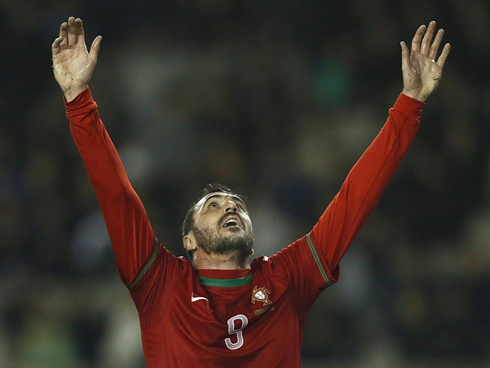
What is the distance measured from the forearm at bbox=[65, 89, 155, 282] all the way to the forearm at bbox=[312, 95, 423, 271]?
906 millimetres

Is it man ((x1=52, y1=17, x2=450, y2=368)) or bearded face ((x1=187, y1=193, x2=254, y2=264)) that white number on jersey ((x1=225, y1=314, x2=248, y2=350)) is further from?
bearded face ((x1=187, y1=193, x2=254, y2=264))

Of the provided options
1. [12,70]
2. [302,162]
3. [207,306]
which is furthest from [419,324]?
[12,70]

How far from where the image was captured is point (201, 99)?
7879 millimetres

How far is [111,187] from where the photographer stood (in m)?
3.65

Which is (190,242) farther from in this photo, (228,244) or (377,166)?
(377,166)

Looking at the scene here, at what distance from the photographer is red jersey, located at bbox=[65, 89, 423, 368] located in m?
3.66

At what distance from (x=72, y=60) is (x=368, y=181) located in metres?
1.50

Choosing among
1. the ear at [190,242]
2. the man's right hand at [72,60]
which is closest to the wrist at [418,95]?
the ear at [190,242]

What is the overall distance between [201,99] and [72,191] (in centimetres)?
161

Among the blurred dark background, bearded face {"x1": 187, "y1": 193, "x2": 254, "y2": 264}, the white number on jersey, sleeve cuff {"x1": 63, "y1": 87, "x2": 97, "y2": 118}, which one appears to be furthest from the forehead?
the blurred dark background

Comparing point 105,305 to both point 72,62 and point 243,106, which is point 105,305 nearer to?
point 243,106

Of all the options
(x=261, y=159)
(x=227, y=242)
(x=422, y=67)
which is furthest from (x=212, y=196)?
(x=261, y=159)

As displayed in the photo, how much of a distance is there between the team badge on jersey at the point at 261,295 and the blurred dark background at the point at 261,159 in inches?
89.4

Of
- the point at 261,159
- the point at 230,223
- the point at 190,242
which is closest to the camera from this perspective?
the point at 230,223
